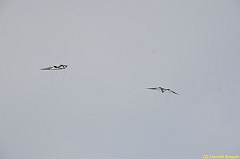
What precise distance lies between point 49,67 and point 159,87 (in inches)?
355

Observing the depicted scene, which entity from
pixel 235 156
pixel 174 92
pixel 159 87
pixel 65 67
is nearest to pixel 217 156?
pixel 235 156

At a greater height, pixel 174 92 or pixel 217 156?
pixel 174 92

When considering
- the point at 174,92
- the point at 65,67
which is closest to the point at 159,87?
the point at 174,92

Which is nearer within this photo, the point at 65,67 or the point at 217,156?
the point at 65,67

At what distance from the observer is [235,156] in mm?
19062

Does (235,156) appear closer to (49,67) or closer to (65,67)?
(65,67)

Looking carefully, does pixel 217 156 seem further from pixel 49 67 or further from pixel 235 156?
pixel 49 67

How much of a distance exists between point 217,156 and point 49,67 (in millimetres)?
15903

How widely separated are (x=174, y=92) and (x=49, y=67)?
10.4m

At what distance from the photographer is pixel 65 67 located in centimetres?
1792

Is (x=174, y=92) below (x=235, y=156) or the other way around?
the other way around

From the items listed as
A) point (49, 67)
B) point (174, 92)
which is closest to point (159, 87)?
point (174, 92)

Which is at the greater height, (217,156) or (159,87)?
(159,87)

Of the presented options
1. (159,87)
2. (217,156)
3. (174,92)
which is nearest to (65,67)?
(159,87)
